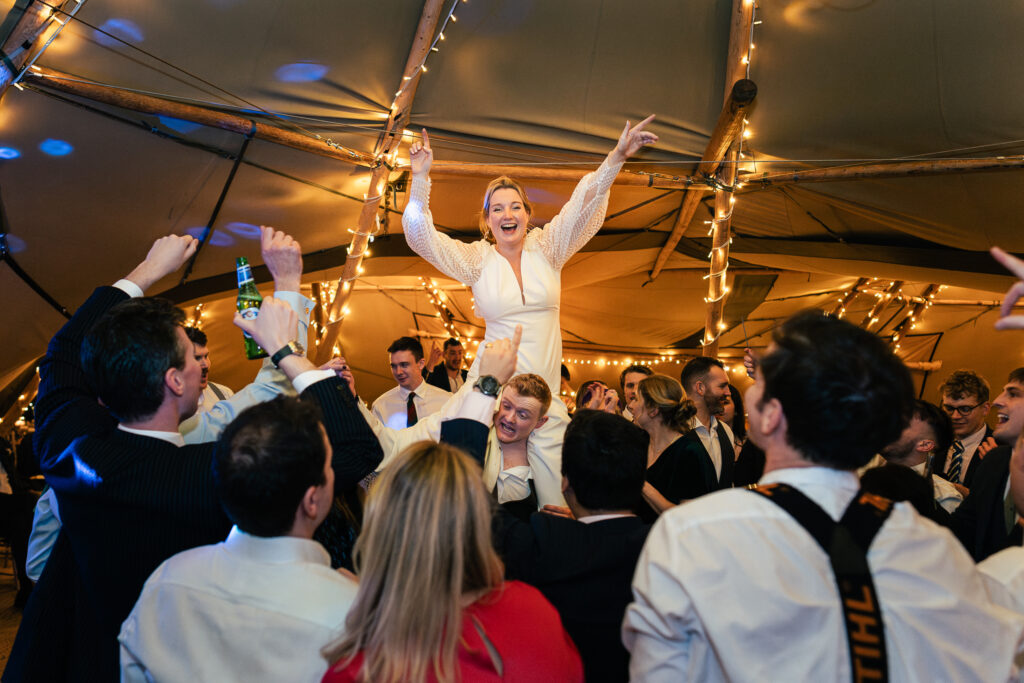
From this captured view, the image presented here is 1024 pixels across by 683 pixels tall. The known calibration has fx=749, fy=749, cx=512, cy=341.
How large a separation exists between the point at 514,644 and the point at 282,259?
3.31ft

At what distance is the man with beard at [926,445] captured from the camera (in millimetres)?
3303

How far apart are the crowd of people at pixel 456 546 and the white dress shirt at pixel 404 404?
3.01 m

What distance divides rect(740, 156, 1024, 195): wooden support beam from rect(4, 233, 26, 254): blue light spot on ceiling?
5.15 meters

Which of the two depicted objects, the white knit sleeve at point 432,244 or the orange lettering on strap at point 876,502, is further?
the white knit sleeve at point 432,244

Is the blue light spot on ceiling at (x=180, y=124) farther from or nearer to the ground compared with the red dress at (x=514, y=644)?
farther from the ground

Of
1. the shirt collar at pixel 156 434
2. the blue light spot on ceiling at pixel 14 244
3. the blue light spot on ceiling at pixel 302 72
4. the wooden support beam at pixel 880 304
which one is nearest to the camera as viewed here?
the shirt collar at pixel 156 434

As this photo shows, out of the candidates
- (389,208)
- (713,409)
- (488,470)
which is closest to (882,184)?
(713,409)

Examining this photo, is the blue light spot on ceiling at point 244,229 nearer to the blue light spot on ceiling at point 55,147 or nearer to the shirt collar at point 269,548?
the blue light spot on ceiling at point 55,147

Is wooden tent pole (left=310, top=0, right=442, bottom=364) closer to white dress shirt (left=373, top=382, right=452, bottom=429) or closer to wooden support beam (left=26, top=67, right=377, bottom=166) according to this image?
wooden support beam (left=26, top=67, right=377, bottom=166)

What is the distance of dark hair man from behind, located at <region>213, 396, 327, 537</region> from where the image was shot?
4.38 feet

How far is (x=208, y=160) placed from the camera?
522cm

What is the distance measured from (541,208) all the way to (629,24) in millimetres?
1890

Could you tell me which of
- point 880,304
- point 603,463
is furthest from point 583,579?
point 880,304

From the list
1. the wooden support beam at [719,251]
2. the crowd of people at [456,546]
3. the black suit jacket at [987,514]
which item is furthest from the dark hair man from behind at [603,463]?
the wooden support beam at [719,251]
